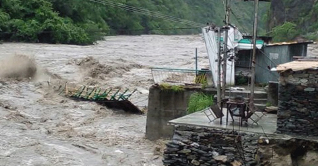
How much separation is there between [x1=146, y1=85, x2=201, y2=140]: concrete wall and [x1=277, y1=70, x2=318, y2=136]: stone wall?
576cm

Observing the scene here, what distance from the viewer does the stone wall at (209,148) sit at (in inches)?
436

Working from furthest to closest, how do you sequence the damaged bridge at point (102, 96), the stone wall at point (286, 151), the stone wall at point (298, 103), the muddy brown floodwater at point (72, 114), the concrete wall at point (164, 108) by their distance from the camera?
the damaged bridge at point (102, 96)
the concrete wall at point (164, 108)
the muddy brown floodwater at point (72, 114)
the stone wall at point (298, 103)
the stone wall at point (286, 151)

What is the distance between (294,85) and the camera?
1102 cm

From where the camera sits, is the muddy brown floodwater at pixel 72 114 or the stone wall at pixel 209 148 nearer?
the stone wall at pixel 209 148

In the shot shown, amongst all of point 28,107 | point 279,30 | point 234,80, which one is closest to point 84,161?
point 234,80

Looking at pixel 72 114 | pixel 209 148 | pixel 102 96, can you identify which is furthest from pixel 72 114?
pixel 209 148

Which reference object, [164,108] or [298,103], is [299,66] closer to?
[298,103]

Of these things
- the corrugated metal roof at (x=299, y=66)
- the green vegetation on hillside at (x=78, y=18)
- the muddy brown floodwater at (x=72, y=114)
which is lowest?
the muddy brown floodwater at (x=72, y=114)

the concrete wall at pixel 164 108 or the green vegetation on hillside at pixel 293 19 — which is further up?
the green vegetation on hillside at pixel 293 19

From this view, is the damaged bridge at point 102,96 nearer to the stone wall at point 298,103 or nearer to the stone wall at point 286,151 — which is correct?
the stone wall at point 298,103

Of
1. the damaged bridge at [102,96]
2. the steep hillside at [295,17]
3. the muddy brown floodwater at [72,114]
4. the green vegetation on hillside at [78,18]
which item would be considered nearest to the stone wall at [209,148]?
the muddy brown floodwater at [72,114]

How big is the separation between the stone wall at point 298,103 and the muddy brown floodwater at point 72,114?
5252 mm

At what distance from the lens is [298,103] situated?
36.1 feet

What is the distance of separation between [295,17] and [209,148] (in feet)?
150
